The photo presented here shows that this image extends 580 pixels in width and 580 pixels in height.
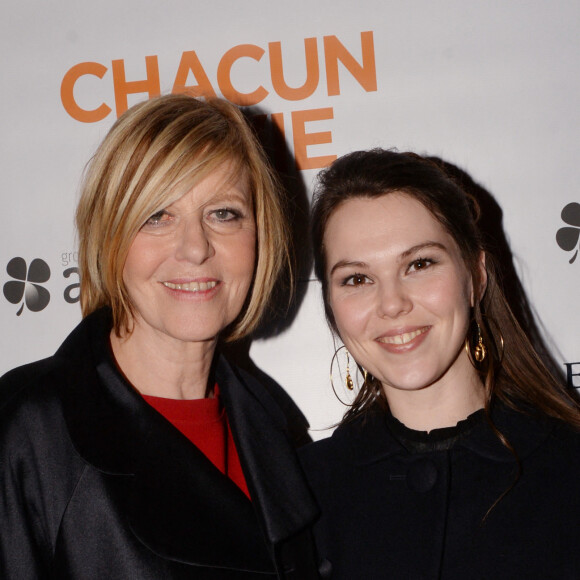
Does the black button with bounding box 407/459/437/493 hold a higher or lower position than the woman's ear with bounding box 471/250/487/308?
lower

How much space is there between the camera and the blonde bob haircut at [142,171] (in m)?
1.82

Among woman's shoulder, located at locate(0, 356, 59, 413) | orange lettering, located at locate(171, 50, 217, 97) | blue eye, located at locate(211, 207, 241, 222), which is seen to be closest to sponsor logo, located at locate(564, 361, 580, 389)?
blue eye, located at locate(211, 207, 241, 222)

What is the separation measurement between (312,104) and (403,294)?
0.91 meters

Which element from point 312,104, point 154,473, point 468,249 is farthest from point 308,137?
point 154,473

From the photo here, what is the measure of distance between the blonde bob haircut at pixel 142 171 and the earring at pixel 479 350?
2.16 ft

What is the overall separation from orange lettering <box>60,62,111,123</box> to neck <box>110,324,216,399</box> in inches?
36.6

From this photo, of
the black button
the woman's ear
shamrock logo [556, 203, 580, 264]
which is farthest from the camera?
shamrock logo [556, 203, 580, 264]

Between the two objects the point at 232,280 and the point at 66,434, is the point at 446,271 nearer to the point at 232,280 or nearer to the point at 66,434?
the point at 232,280

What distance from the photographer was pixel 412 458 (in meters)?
1.84

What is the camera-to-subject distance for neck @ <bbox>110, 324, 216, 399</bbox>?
1953 mm

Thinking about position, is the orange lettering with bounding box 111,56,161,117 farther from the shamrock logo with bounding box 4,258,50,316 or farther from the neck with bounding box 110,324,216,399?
the neck with bounding box 110,324,216,399

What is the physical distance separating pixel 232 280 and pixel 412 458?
0.61 meters

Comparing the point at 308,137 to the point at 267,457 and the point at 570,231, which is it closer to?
the point at 570,231

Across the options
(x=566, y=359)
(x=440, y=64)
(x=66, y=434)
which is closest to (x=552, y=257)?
(x=566, y=359)
